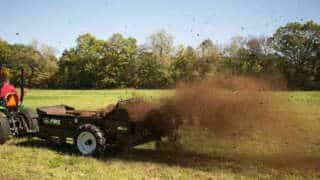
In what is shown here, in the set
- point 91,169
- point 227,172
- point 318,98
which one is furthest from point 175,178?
point 318,98

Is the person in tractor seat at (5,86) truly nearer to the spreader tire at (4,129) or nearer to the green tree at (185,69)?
the spreader tire at (4,129)

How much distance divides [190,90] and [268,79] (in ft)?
5.94

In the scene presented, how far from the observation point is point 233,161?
8422 mm

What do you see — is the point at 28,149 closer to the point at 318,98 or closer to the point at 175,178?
the point at 175,178

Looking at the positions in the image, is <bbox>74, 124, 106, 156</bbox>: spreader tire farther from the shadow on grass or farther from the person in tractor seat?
the person in tractor seat

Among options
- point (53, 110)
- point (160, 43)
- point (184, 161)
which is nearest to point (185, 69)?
point (53, 110)

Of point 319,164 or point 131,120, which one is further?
point 131,120

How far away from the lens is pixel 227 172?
296 inches

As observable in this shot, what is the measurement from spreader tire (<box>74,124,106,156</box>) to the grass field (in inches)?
8.5

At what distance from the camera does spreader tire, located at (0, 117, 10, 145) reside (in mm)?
9727

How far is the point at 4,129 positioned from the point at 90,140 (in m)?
2.59

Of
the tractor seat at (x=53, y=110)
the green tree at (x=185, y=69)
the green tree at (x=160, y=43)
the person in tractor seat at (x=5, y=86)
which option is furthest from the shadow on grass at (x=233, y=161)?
the green tree at (x=160, y=43)

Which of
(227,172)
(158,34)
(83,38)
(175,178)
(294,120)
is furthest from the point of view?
(83,38)

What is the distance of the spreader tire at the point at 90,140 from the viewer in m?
8.65
